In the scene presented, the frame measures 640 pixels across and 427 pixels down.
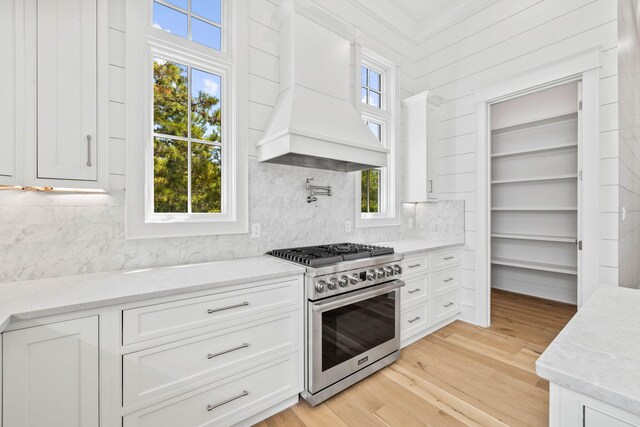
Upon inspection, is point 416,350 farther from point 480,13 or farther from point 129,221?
point 480,13

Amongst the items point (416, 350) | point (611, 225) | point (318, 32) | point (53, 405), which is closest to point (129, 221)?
point (53, 405)

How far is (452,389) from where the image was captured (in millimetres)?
2074

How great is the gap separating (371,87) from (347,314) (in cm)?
262

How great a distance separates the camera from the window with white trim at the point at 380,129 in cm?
335

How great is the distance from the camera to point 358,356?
2139 millimetres

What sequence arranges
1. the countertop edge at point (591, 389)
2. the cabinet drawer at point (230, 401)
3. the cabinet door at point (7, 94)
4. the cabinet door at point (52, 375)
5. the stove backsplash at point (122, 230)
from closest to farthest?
1. the countertop edge at point (591, 389)
2. the cabinet door at point (52, 375)
3. the cabinet door at point (7, 94)
4. the cabinet drawer at point (230, 401)
5. the stove backsplash at point (122, 230)

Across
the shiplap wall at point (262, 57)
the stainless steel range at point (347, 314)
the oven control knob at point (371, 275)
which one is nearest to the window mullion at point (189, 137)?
the shiplap wall at point (262, 57)

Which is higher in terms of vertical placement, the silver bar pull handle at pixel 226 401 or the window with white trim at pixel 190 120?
the window with white trim at pixel 190 120

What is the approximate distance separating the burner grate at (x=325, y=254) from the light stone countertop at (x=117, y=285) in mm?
81

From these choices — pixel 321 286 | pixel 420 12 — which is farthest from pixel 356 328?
pixel 420 12

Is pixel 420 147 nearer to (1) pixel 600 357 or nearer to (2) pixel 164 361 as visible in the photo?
(1) pixel 600 357

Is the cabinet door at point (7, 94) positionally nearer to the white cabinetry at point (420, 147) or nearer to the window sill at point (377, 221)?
the window sill at point (377, 221)

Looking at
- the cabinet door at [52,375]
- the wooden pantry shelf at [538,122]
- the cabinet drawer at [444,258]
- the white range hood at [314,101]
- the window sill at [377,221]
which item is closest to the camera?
the cabinet door at [52,375]

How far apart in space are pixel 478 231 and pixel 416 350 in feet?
4.79
